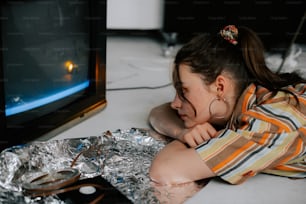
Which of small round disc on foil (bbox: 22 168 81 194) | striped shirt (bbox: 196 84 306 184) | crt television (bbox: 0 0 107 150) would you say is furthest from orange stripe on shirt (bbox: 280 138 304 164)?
crt television (bbox: 0 0 107 150)

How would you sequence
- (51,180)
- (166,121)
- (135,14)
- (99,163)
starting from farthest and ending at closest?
(135,14) < (166,121) < (99,163) < (51,180)

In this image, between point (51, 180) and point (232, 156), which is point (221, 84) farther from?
point (51, 180)

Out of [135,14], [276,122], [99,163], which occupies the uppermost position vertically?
[135,14]

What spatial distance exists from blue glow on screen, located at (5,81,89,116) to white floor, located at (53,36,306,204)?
0.08m

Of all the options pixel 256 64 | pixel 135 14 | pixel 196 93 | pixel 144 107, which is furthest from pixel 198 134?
pixel 135 14

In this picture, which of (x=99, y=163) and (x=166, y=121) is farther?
(x=166, y=121)

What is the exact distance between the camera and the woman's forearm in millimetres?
1029

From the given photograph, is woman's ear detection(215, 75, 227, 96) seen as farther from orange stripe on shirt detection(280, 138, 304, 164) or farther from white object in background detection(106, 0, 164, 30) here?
white object in background detection(106, 0, 164, 30)

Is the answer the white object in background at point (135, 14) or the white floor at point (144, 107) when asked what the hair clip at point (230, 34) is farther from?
the white object in background at point (135, 14)

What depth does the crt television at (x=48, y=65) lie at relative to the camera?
860mm

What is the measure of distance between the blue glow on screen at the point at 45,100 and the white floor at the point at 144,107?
0.08 metres

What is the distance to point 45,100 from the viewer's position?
100cm

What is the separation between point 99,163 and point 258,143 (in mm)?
317

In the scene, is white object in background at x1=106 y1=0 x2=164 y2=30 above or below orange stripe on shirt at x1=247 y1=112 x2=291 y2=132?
above
